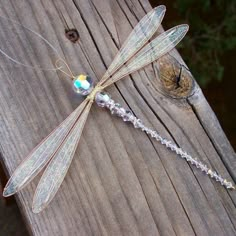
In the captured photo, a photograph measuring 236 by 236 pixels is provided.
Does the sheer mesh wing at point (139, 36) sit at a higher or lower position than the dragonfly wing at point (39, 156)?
higher

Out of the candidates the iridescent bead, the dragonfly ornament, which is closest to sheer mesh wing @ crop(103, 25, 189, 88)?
the dragonfly ornament

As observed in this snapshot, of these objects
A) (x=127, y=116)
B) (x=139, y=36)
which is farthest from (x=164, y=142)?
(x=139, y=36)

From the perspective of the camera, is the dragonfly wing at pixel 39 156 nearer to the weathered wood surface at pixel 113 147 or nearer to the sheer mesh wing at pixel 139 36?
A: the weathered wood surface at pixel 113 147

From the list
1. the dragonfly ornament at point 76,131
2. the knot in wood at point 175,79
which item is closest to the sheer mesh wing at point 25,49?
the dragonfly ornament at point 76,131

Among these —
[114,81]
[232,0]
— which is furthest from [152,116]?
[232,0]

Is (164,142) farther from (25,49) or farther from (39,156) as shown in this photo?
(25,49)

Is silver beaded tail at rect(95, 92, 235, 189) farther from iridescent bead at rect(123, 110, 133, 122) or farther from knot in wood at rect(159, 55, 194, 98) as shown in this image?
knot in wood at rect(159, 55, 194, 98)

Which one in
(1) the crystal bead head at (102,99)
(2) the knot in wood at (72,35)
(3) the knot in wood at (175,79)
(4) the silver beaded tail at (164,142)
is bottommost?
(4) the silver beaded tail at (164,142)
